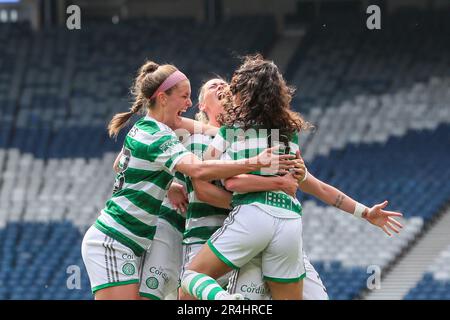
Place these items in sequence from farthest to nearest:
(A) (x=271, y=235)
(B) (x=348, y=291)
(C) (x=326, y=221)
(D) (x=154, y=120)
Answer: (C) (x=326, y=221) → (B) (x=348, y=291) → (D) (x=154, y=120) → (A) (x=271, y=235)

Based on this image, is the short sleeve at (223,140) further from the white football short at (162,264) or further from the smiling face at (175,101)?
the white football short at (162,264)

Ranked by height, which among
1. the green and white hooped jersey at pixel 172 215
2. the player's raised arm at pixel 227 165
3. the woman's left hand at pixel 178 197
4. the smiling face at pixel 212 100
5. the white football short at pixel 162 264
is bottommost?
the white football short at pixel 162 264

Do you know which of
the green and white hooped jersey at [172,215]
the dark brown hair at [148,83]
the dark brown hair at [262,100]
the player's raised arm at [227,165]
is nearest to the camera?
the player's raised arm at [227,165]

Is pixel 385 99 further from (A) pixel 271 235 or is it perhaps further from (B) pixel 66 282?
(A) pixel 271 235

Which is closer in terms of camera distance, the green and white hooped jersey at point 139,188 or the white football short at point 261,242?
the white football short at point 261,242

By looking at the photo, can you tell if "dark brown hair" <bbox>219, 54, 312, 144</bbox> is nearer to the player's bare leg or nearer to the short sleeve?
the short sleeve

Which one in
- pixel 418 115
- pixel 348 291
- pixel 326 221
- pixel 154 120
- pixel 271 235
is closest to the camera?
pixel 271 235

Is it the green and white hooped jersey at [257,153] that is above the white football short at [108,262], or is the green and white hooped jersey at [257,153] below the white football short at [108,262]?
above

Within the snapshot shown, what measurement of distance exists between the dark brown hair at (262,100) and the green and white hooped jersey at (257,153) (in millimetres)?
42

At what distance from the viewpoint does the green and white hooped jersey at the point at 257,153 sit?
17.7 feet

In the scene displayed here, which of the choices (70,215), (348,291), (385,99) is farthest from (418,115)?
(70,215)

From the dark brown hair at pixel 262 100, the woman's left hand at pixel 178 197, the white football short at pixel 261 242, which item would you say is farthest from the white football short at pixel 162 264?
the dark brown hair at pixel 262 100

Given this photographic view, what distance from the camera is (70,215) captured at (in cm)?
1673

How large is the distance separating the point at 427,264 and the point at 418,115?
349 cm
